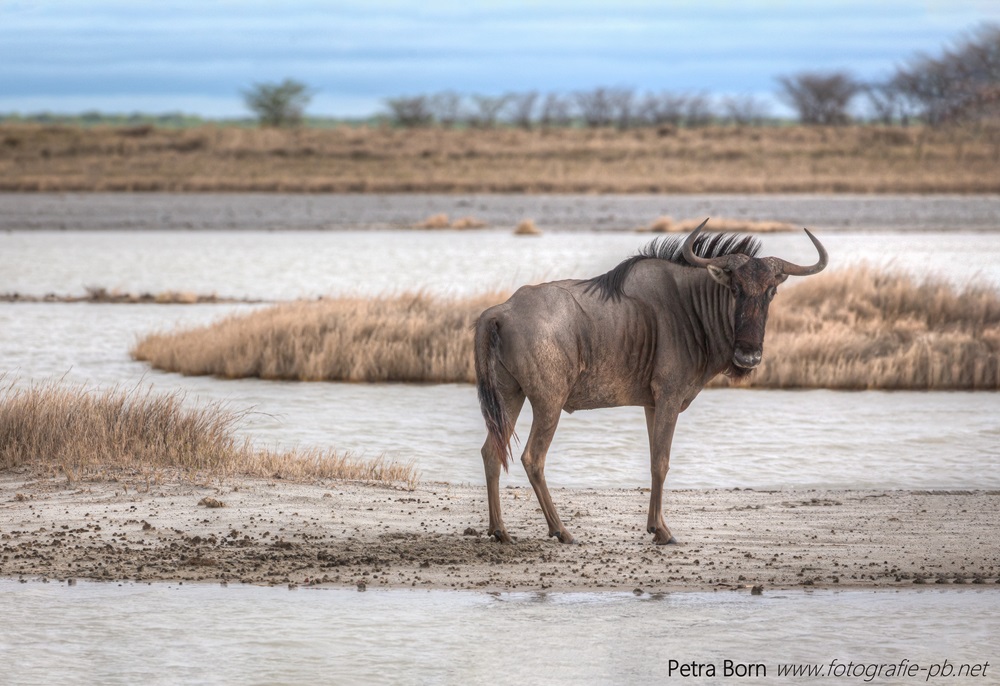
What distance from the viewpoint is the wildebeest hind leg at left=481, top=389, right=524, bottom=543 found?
821 centimetres

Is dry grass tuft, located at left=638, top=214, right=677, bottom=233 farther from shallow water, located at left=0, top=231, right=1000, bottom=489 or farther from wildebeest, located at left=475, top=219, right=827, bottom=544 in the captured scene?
wildebeest, located at left=475, top=219, right=827, bottom=544

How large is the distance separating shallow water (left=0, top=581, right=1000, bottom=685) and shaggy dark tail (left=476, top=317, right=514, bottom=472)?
3.01 feet

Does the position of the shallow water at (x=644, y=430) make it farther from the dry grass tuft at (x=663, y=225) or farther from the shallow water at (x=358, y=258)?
the dry grass tuft at (x=663, y=225)

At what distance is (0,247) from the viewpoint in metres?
35.2

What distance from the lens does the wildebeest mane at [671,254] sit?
837 centimetres

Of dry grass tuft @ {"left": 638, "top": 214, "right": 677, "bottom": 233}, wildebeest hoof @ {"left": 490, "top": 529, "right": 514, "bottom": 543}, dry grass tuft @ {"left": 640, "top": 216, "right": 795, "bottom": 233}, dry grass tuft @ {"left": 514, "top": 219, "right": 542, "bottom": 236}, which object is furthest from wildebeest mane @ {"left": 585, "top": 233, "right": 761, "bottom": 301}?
dry grass tuft @ {"left": 514, "top": 219, "right": 542, "bottom": 236}

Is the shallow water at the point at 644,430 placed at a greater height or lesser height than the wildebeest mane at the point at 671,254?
lesser

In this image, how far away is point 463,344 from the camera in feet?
58.2

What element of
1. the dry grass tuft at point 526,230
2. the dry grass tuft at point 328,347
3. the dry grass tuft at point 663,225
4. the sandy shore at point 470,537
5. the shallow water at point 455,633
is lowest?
the shallow water at point 455,633

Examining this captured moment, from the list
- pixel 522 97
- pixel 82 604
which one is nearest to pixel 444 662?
pixel 82 604

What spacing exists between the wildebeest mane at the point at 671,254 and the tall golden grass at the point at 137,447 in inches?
114

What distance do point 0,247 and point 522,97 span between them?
65868mm

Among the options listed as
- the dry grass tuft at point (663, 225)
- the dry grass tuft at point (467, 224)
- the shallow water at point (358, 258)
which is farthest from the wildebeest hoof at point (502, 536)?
the dry grass tuft at point (467, 224)

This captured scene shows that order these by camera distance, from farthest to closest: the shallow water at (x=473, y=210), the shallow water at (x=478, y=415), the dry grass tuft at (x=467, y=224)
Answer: the shallow water at (x=473, y=210), the dry grass tuft at (x=467, y=224), the shallow water at (x=478, y=415)
